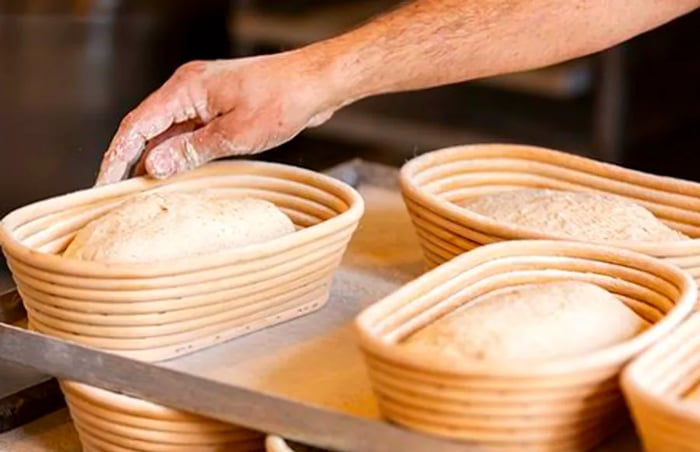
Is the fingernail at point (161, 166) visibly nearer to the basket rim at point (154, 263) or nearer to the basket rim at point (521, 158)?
the basket rim at point (154, 263)

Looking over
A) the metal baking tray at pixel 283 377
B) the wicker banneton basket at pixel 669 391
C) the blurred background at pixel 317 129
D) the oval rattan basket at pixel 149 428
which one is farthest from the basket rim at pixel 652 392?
the blurred background at pixel 317 129

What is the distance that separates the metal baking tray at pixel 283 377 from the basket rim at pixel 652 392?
105mm

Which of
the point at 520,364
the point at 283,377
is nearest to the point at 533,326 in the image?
the point at 520,364

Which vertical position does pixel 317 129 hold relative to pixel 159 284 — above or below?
below

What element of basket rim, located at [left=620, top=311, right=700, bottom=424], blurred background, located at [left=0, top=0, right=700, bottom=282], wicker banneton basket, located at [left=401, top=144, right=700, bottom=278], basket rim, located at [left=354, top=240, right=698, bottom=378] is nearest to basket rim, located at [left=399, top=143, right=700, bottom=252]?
wicker banneton basket, located at [left=401, top=144, right=700, bottom=278]

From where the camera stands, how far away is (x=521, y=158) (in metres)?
1.61

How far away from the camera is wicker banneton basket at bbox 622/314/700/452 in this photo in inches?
38.1

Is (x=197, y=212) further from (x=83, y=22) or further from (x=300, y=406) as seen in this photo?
(x=83, y=22)

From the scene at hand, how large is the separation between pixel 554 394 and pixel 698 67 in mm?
2704

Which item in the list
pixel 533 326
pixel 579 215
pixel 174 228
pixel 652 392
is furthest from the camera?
pixel 579 215

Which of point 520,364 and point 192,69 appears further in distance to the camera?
point 192,69

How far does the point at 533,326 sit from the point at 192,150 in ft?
1.58

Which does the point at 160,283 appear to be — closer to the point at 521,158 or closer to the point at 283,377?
the point at 283,377

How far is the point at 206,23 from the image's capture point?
12.6 feet
